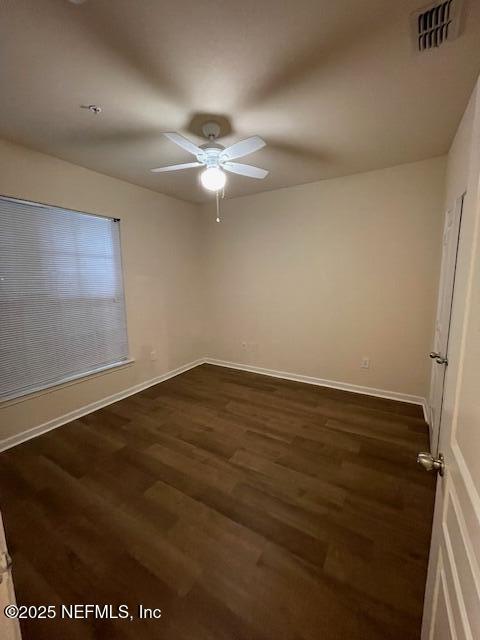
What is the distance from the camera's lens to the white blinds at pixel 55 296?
224 cm

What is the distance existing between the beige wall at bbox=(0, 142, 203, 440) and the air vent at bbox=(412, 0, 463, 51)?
2.83 m

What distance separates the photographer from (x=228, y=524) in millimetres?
1536

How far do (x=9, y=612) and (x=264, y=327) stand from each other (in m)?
3.34

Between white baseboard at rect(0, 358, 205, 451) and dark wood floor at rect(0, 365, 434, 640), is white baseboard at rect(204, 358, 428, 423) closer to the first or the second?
dark wood floor at rect(0, 365, 434, 640)

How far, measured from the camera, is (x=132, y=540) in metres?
1.45

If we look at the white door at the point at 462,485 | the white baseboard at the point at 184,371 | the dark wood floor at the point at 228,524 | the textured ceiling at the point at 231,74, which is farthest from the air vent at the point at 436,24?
the white baseboard at the point at 184,371

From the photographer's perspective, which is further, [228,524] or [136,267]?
[136,267]

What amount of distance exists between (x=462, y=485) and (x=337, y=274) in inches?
110

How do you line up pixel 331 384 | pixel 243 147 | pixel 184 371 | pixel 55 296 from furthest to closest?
pixel 184 371 < pixel 331 384 < pixel 55 296 < pixel 243 147

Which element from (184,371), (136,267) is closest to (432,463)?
(136,267)

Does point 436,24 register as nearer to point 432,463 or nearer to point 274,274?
point 432,463

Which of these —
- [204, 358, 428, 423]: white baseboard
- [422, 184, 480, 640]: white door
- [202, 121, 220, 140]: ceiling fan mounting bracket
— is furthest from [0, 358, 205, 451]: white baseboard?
[422, 184, 480, 640]: white door

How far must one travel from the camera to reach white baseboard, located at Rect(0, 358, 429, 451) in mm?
2412

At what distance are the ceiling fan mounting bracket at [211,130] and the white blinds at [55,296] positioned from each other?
164cm
